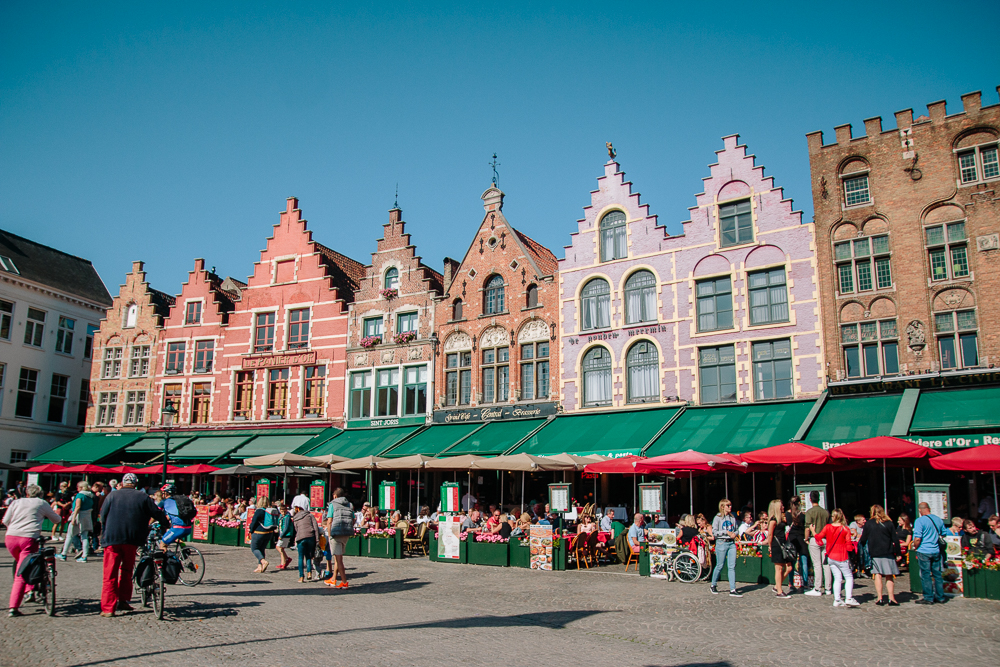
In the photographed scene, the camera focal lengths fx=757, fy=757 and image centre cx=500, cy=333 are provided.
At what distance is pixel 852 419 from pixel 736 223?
7.27 meters

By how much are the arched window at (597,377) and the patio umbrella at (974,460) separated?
36.3 feet

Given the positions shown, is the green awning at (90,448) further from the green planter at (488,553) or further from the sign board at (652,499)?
the sign board at (652,499)

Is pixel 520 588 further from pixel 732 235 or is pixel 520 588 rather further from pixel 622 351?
pixel 732 235

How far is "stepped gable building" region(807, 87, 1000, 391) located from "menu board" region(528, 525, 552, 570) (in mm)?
9725

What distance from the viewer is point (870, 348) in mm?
21109

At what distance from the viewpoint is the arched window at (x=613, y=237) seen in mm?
25812

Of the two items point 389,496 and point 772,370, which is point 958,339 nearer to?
point 772,370

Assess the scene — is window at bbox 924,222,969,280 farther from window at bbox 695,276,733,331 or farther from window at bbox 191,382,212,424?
window at bbox 191,382,212,424

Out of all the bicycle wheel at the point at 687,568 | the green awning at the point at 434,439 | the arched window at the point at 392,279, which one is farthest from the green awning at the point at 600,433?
the arched window at the point at 392,279

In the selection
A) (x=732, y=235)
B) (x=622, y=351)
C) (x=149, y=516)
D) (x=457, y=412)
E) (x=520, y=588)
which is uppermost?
(x=732, y=235)

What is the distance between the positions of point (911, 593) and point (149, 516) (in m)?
12.5

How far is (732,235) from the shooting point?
23875mm

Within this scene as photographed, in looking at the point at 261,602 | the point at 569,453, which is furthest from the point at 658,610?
the point at 569,453

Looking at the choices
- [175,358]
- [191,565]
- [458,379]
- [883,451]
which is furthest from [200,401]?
[883,451]
